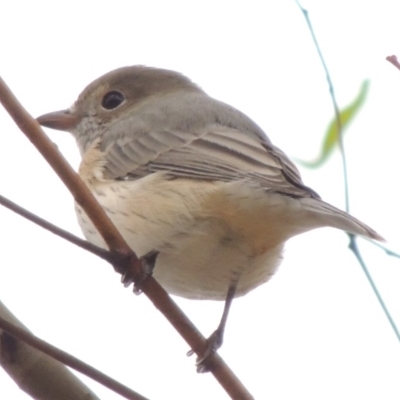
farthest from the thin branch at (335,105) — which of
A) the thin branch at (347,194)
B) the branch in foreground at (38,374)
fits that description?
the branch in foreground at (38,374)

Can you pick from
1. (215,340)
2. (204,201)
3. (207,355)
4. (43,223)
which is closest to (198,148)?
(204,201)

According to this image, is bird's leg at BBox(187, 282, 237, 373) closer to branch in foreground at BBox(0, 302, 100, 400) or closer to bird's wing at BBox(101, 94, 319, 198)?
bird's wing at BBox(101, 94, 319, 198)

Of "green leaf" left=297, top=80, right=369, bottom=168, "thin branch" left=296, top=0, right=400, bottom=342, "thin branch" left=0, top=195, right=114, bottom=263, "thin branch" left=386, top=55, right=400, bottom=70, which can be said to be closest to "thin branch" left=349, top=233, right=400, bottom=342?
"thin branch" left=296, top=0, right=400, bottom=342

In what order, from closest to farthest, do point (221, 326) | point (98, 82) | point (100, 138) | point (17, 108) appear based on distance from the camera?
point (17, 108)
point (221, 326)
point (100, 138)
point (98, 82)

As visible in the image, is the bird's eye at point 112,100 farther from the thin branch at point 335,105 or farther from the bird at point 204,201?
the thin branch at point 335,105

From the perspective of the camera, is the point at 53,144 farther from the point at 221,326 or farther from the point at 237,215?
the point at 221,326

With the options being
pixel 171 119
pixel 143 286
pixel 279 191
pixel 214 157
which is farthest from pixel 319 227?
pixel 171 119
